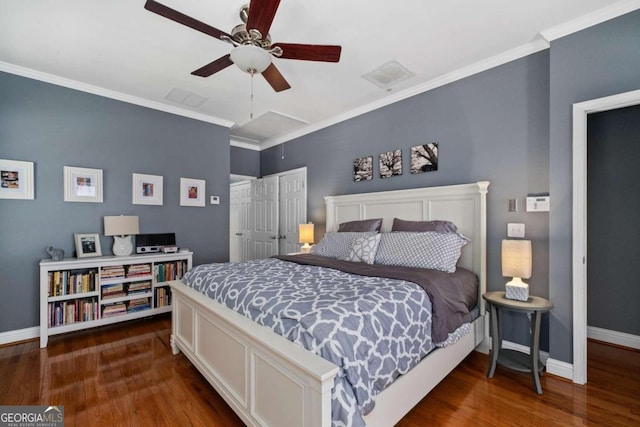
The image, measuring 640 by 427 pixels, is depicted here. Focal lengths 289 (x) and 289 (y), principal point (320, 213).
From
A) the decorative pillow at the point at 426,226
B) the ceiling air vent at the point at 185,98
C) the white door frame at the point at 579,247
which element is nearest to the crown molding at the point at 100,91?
the ceiling air vent at the point at 185,98

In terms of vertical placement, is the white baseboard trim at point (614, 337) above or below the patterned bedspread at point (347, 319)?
below

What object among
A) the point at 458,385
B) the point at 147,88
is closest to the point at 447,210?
the point at 458,385

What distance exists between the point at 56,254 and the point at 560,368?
463 centimetres

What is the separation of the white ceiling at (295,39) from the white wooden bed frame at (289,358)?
1.24 metres

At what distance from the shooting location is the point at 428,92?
10.5 feet

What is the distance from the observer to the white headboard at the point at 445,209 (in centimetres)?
266

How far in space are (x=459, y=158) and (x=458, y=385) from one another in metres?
2.04

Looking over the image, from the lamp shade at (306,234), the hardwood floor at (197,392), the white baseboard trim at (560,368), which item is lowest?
the hardwood floor at (197,392)

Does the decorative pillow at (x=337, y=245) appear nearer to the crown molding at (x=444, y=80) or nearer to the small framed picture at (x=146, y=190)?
the crown molding at (x=444, y=80)

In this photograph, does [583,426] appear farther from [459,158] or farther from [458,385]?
[459,158]

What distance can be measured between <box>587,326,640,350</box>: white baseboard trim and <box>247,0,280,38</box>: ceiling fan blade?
3.88 meters

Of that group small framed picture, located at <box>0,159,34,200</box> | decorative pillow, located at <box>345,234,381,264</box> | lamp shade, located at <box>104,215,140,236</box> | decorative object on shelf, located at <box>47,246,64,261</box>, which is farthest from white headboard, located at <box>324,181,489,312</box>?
small framed picture, located at <box>0,159,34,200</box>

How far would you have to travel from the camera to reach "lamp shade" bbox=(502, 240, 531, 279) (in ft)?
7.20

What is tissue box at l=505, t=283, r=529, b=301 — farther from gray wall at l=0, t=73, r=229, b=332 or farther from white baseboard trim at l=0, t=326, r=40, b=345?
white baseboard trim at l=0, t=326, r=40, b=345
